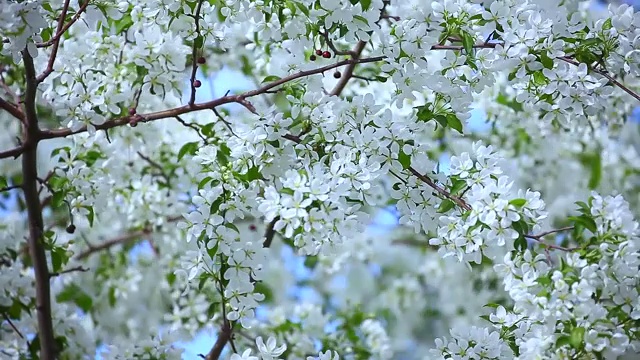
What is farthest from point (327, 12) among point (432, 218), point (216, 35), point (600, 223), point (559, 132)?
point (559, 132)

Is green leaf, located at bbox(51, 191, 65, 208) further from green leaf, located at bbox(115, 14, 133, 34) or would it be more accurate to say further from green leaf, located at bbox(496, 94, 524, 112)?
green leaf, located at bbox(496, 94, 524, 112)

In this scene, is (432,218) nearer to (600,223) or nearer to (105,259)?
(600,223)

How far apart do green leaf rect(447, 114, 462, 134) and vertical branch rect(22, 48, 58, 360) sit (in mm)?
936

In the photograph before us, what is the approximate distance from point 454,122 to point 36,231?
1.08 metres

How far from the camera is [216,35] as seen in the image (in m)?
1.88

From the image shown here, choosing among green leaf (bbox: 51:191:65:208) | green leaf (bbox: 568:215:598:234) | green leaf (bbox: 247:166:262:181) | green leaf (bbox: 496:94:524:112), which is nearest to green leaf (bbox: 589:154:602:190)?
green leaf (bbox: 496:94:524:112)

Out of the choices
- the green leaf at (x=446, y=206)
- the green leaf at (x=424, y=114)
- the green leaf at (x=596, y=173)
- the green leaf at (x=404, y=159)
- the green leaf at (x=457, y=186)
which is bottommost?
the green leaf at (x=446, y=206)

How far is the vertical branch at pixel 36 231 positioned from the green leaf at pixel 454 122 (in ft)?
3.07

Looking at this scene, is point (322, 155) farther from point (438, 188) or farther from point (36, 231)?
point (36, 231)

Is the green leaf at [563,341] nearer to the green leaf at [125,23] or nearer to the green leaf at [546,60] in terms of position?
the green leaf at [546,60]

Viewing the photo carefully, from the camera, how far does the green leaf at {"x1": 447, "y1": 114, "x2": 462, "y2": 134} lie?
69.2 inches

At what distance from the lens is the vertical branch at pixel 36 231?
2002 millimetres

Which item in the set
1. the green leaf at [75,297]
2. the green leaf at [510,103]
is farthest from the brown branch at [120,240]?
the green leaf at [510,103]

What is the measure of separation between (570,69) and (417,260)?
2765 millimetres
